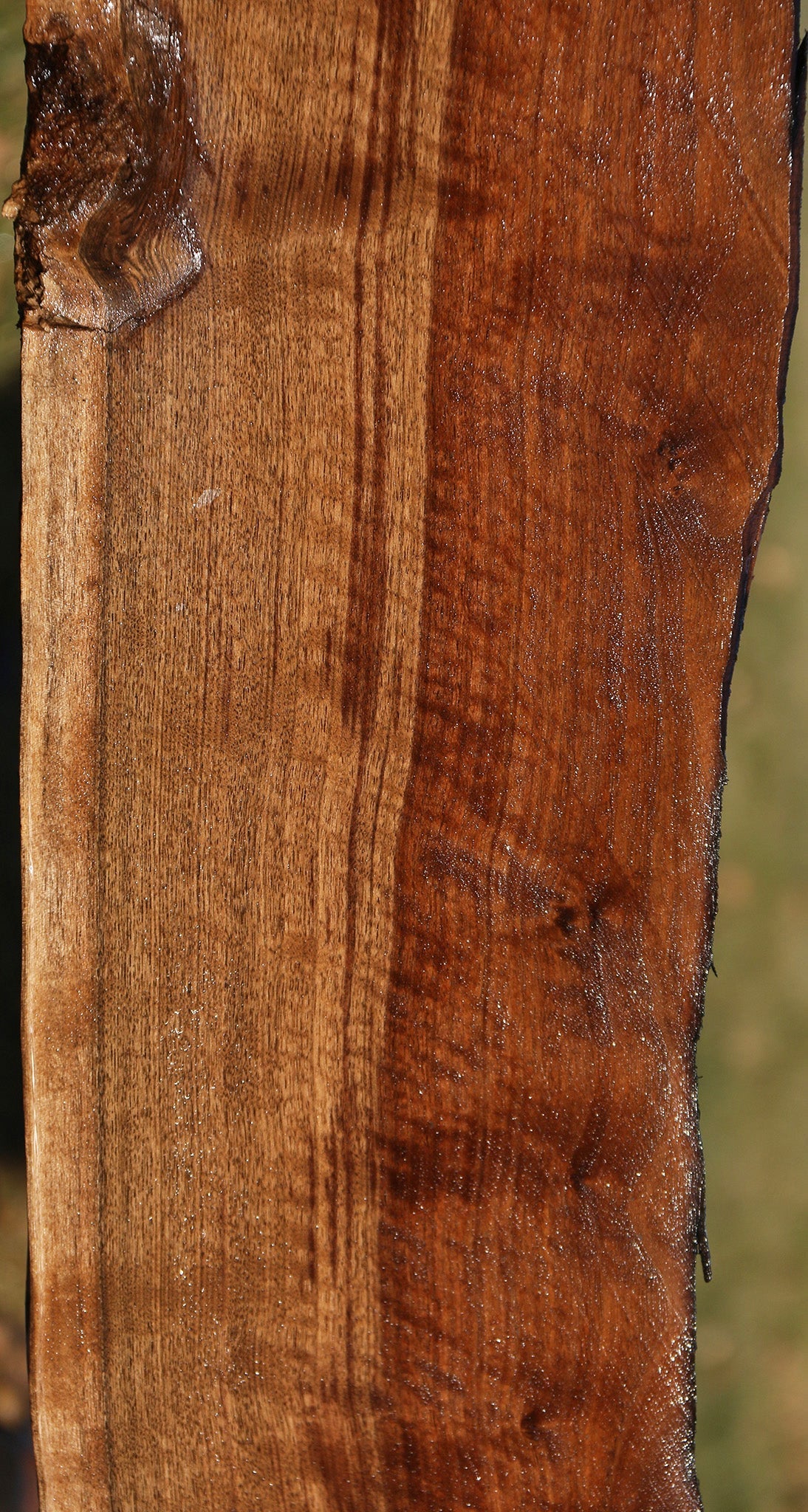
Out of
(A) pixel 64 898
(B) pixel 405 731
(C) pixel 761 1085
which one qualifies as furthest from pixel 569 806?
(C) pixel 761 1085

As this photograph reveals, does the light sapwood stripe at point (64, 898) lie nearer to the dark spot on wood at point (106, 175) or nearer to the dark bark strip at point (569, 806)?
the dark spot on wood at point (106, 175)

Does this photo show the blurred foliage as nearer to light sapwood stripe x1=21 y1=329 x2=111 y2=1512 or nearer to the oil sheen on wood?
the oil sheen on wood

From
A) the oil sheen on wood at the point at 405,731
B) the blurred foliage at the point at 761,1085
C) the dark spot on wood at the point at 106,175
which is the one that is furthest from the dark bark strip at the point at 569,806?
the blurred foliage at the point at 761,1085

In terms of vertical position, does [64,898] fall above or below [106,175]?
below

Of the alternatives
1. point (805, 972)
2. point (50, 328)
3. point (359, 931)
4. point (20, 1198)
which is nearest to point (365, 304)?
point (50, 328)

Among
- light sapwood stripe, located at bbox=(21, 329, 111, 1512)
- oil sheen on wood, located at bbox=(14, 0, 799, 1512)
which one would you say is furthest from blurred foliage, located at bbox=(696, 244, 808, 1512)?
light sapwood stripe, located at bbox=(21, 329, 111, 1512)

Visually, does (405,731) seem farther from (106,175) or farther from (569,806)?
(106,175)
